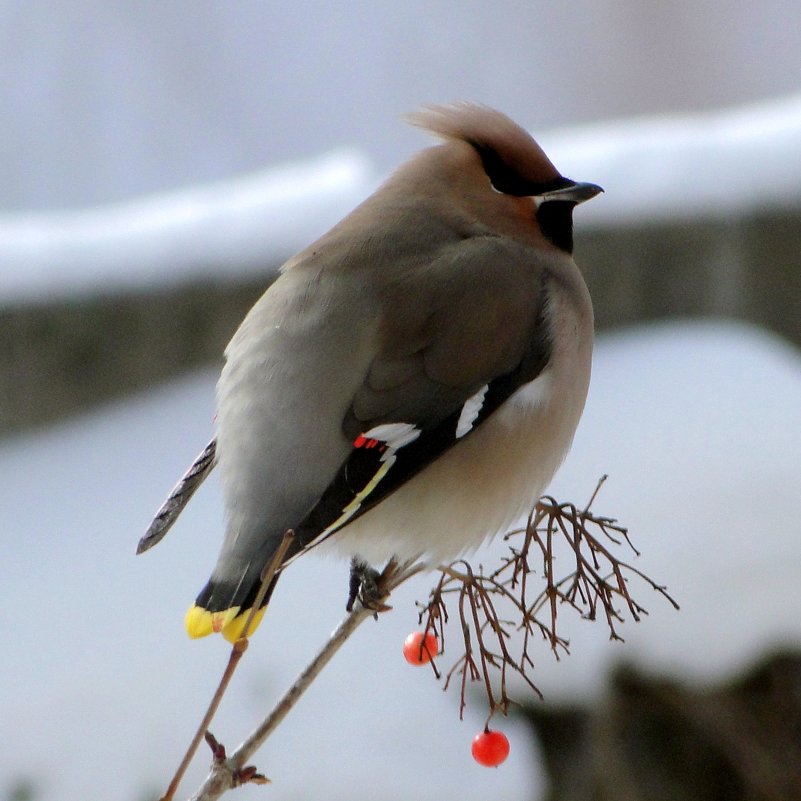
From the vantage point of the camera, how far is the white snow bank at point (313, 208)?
10.1ft

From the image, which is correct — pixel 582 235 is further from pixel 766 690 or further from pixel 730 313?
pixel 766 690

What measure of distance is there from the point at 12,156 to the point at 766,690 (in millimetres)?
2693

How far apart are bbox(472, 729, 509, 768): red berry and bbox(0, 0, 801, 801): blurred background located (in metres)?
0.61

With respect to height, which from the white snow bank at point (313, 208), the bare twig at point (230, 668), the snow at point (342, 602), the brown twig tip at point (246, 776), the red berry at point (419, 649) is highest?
the bare twig at point (230, 668)

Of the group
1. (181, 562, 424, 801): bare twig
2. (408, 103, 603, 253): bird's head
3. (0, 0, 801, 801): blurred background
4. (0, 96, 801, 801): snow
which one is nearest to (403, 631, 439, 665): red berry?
(181, 562, 424, 801): bare twig

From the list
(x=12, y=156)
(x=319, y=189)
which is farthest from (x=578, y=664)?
(x=12, y=156)

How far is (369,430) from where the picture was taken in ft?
4.07

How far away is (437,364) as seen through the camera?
1.30 metres

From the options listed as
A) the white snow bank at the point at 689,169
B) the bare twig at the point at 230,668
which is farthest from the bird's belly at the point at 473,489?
the white snow bank at the point at 689,169

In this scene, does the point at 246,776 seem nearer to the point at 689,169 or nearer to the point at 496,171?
the point at 496,171

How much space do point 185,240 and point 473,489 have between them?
1.99 m

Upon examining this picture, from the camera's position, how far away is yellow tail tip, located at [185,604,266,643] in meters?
1.06

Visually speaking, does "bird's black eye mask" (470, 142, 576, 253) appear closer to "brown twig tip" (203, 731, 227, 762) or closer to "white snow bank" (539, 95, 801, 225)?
"brown twig tip" (203, 731, 227, 762)

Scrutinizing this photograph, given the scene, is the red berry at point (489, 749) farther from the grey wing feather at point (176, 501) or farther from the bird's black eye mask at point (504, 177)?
the bird's black eye mask at point (504, 177)
